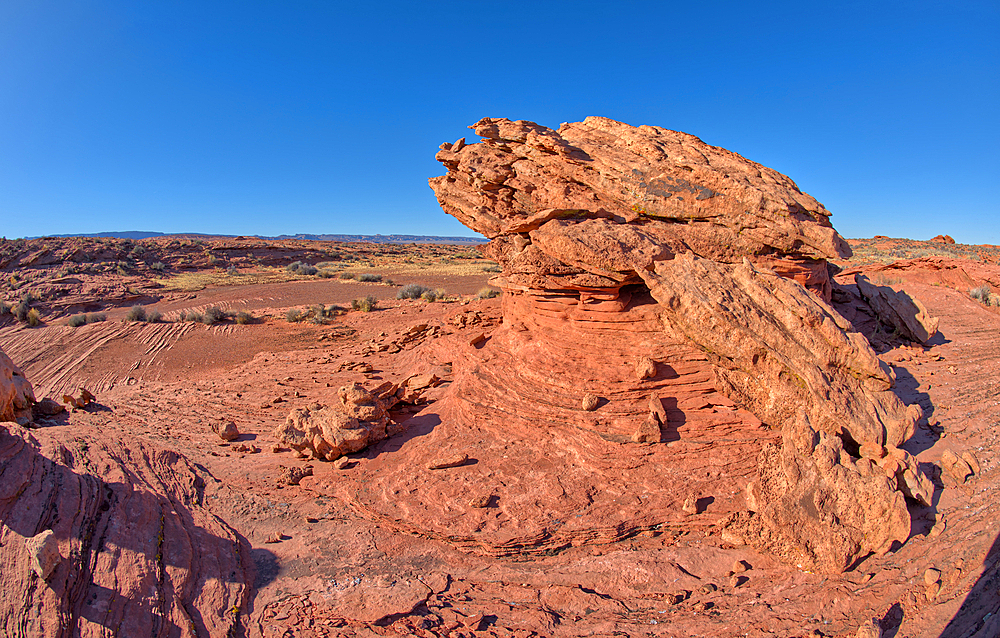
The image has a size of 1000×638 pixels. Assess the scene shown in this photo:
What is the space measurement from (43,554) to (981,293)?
76.4 feet

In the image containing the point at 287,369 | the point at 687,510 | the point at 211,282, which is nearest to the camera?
the point at 687,510

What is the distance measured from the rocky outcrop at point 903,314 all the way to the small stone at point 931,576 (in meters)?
8.11

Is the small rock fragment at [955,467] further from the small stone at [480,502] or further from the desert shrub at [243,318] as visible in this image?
the desert shrub at [243,318]

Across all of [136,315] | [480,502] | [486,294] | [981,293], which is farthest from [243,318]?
[981,293]

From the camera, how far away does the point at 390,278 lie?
3934cm

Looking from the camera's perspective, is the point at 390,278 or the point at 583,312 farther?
the point at 390,278

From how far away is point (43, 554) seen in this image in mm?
4047

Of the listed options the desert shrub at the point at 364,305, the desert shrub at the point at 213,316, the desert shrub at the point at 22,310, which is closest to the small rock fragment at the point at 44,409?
the desert shrub at the point at 213,316

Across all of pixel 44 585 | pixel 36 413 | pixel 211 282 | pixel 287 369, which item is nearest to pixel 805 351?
pixel 44 585

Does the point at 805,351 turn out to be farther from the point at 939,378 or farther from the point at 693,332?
the point at 939,378

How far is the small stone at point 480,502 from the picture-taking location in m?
6.70

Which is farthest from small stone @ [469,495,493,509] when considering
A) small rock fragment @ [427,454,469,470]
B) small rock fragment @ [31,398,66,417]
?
small rock fragment @ [31,398,66,417]

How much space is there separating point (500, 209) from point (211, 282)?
3512 centimetres

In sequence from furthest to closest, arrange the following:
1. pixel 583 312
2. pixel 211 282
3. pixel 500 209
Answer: pixel 211 282 < pixel 500 209 < pixel 583 312
